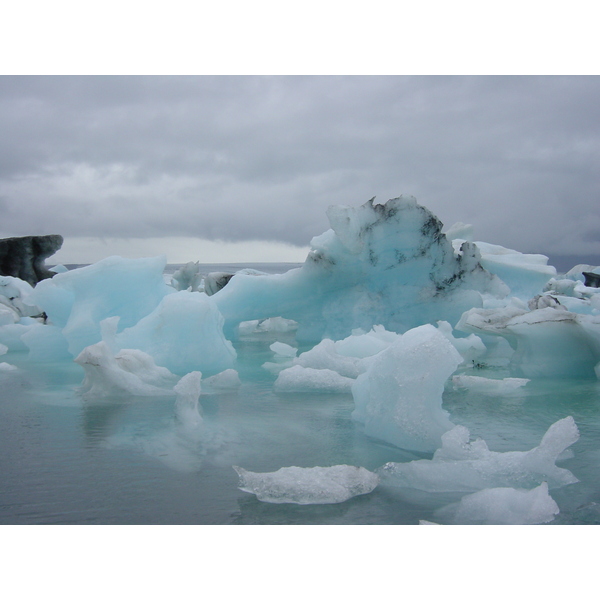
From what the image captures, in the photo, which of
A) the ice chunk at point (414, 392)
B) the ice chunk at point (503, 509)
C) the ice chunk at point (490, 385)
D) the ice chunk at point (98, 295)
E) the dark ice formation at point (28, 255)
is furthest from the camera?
the dark ice formation at point (28, 255)

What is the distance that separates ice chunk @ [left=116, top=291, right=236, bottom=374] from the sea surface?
695mm

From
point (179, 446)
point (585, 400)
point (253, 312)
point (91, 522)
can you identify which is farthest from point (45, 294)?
point (585, 400)

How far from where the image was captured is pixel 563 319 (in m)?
4.35

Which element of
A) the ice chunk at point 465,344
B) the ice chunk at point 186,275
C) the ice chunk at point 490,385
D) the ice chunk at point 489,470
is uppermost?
the ice chunk at point 186,275

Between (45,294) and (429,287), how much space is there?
13.8 ft

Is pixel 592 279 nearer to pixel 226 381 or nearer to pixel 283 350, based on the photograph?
pixel 283 350

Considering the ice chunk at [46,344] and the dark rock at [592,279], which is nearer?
the ice chunk at [46,344]

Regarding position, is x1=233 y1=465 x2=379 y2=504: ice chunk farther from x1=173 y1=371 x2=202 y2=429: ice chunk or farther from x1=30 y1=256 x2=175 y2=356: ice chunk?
x1=30 y1=256 x2=175 y2=356: ice chunk

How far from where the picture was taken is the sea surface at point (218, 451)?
1.80 metres

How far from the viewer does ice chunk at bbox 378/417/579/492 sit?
204cm

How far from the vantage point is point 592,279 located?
13.5m

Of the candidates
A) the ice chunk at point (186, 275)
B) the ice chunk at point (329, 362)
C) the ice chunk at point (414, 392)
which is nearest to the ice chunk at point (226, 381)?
the ice chunk at point (329, 362)

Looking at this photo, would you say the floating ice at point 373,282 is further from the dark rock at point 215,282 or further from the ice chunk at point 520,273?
the dark rock at point 215,282

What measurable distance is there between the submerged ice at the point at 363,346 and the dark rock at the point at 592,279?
5268 millimetres
